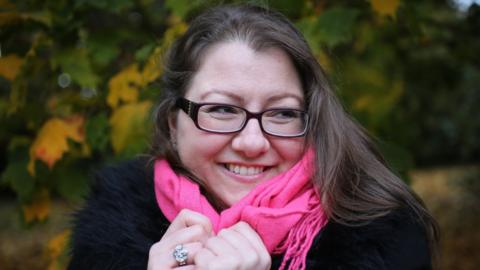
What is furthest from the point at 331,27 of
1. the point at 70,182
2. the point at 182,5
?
the point at 70,182

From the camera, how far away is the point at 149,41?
113 inches

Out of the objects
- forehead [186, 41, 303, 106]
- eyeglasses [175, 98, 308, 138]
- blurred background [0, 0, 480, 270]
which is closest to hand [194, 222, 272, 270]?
eyeglasses [175, 98, 308, 138]

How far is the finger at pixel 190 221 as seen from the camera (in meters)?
1.74

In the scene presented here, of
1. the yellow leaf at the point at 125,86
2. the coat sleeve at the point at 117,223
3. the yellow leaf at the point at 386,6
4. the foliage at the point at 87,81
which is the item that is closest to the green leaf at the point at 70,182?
the foliage at the point at 87,81

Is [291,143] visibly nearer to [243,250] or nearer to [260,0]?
[243,250]

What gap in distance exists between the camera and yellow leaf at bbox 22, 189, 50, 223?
2.94 metres

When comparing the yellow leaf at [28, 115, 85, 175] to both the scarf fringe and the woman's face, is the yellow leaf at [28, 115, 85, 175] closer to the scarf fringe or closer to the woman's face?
the woman's face

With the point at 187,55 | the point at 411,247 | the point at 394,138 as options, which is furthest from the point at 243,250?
the point at 394,138

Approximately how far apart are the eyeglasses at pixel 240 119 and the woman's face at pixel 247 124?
→ 2cm

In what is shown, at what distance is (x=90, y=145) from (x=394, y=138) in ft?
6.44

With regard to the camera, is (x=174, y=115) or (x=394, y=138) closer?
(x=174, y=115)

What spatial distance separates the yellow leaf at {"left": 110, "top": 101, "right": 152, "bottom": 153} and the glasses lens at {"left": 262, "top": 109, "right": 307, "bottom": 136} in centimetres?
111

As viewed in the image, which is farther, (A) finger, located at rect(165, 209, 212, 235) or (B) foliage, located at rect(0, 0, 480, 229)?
(B) foliage, located at rect(0, 0, 480, 229)

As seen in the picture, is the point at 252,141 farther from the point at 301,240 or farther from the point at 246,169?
the point at 301,240
